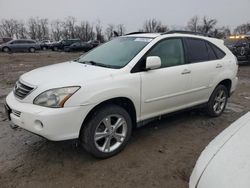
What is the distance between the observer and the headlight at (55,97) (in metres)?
3.06

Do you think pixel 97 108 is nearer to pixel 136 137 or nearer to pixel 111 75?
pixel 111 75

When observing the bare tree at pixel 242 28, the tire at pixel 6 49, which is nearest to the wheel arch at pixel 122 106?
the tire at pixel 6 49

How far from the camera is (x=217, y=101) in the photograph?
5273 millimetres

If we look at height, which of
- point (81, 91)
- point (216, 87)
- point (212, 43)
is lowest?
point (216, 87)

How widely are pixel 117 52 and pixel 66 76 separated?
109 centimetres

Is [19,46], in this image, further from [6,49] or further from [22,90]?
[22,90]

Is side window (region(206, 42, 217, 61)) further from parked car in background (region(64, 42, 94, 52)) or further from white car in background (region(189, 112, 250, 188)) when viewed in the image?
parked car in background (region(64, 42, 94, 52))

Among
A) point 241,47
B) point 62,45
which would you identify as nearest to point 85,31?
point 62,45

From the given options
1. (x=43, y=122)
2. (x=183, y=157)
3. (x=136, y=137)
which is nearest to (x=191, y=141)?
(x=183, y=157)

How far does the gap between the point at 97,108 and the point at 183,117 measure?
8.21ft

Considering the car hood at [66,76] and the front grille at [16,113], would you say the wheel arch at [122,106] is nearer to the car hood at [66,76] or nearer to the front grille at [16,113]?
the car hood at [66,76]

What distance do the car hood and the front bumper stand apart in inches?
12.5

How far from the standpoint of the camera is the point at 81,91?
3133 mm

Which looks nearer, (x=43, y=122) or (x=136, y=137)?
(x=43, y=122)
